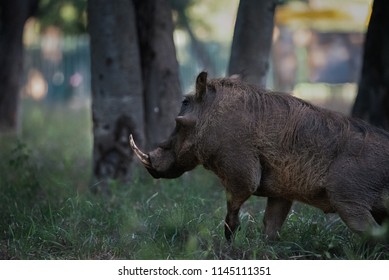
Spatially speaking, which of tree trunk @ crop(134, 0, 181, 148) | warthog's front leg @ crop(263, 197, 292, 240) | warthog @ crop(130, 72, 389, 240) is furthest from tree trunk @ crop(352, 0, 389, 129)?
warthog @ crop(130, 72, 389, 240)

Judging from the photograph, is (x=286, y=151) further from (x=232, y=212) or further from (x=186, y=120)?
(x=186, y=120)

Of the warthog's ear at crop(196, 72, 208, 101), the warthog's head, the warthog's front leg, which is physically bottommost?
the warthog's front leg

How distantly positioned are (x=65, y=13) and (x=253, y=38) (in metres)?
10.2

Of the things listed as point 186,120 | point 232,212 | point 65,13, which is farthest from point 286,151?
point 65,13

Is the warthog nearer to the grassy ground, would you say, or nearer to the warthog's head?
the warthog's head

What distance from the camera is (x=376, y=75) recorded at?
9.40 m

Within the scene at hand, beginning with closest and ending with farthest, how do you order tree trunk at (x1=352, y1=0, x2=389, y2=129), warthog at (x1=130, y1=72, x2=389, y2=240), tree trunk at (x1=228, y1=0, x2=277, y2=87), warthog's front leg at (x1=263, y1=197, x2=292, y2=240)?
warthog at (x1=130, y1=72, x2=389, y2=240), warthog's front leg at (x1=263, y1=197, x2=292, y2=240), tree trunk at (x1=228, y1=0, x2=277, y2=87), tree trunk at (x1=352, y1=0, x2=389, y2=129)

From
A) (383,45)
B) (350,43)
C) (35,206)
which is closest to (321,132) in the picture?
(35,206)

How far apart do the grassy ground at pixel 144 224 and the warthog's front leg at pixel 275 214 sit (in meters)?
0.10

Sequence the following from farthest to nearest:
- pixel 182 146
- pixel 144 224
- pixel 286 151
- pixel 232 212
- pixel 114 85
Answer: pixel 114 85 → pixel 144 224 → pixel 182 146 → pixel 232 212 → pixel 286 151

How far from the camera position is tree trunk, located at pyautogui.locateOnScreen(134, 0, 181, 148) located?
895cm

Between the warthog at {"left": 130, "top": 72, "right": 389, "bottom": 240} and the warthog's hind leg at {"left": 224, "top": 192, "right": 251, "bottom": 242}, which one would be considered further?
the warthog's hind leg at {"left": 224, "top": 192, "right": 251, "bottom": 242}

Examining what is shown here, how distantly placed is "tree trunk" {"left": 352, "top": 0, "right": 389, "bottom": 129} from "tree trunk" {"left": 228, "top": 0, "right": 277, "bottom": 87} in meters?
1.28

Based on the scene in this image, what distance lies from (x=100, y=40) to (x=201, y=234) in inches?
125
